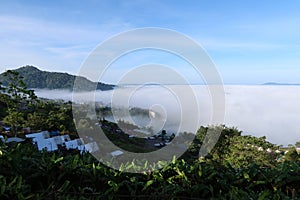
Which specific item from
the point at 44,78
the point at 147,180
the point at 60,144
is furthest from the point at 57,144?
the point at 44,78

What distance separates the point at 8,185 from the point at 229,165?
117cm

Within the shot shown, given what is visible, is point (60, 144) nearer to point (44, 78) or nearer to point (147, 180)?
point (147, 180)

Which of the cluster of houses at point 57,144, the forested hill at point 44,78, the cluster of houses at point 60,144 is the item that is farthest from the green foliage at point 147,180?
the forested hill at point 44,78

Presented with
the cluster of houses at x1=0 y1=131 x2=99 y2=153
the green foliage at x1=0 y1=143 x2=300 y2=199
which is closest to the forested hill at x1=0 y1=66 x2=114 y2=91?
the cluster of houses at x1=0 y1=131 x2=99 y2=153

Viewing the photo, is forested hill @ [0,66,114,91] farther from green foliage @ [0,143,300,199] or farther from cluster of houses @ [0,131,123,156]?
green foliage @ [0,143,300,199]

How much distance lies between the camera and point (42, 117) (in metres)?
11.4

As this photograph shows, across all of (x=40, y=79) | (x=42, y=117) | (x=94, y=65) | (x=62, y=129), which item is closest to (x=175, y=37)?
(x=94, y=65)

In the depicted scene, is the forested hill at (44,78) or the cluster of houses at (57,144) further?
the forested hill at (44,78)

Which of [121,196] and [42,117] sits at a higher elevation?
[121,196]

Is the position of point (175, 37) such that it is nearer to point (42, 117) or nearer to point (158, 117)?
point (158, 117)

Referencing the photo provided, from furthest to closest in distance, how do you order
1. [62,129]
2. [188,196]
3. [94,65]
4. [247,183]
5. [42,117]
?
[42,117], [62,129], [94,65], [247,183], [188,196]

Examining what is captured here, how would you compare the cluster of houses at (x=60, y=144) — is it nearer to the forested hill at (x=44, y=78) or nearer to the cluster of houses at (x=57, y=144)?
the cluster of houses at (x=57, y=144)

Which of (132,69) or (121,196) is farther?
(132,69)

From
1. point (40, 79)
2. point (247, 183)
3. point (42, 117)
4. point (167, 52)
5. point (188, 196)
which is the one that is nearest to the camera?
point (188, 196)
